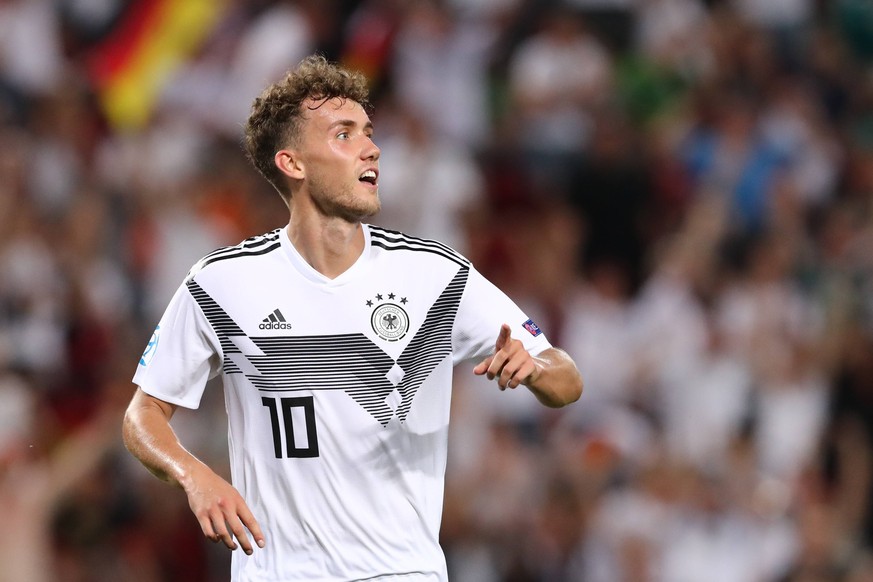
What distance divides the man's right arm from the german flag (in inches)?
315

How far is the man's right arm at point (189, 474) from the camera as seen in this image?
4734mm

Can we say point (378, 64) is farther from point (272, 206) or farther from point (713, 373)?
point (713, 373)

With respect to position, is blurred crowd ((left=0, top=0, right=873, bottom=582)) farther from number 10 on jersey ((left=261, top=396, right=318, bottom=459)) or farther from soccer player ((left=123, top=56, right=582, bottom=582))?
number 10 on jersey ((left=261, top=396, right=318, bottom=459))

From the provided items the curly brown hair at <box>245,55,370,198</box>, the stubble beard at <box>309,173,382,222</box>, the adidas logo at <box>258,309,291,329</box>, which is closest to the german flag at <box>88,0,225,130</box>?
the curly brown hair at <box>245,55,370,198</box>

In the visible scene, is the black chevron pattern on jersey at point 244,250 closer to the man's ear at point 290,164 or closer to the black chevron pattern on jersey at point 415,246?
the man's ear at point 290,164

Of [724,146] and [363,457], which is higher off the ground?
[724,146]

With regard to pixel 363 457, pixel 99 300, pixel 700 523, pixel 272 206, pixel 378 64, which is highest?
pixel 378 64

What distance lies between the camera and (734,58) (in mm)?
12930

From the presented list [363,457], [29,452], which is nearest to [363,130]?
[363,457]

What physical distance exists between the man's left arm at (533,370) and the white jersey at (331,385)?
19 cm

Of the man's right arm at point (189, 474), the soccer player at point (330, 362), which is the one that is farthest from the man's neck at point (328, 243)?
the man's right arm at point (189, 474)

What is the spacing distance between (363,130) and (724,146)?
23.7ft

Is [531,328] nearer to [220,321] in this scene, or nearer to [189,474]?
[220,321]

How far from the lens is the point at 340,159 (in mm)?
5535
